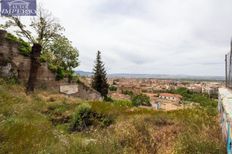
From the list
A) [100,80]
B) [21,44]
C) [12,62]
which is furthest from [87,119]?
[100,80]

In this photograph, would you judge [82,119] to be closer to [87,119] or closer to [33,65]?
[87,119]

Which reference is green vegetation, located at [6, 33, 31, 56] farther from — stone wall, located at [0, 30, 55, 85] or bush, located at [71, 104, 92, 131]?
bush, located at [71, 104, 92, 131]

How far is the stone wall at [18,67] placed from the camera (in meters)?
14.8

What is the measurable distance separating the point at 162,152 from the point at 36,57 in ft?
39.8

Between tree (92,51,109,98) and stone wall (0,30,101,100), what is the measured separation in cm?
1988

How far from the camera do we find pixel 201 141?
4.39 metres

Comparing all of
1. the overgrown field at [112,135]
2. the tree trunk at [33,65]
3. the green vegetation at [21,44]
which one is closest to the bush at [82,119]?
the overgrown field at [112,135]

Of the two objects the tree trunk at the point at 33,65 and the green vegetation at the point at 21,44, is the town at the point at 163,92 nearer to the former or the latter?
the tree trunk at the point at 33,65

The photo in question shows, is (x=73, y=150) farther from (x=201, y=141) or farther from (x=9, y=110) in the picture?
(x=9, y=110)

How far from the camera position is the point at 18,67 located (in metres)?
15.8

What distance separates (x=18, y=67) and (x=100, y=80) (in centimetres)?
2540

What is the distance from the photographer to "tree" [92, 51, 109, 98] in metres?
39.6

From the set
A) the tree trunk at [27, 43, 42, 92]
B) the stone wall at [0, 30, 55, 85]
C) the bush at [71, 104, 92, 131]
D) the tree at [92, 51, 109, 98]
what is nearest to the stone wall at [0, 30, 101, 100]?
the stone wall at [0, 30, 55, 85]

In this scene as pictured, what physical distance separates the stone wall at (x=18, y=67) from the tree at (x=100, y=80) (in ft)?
65.2
